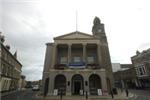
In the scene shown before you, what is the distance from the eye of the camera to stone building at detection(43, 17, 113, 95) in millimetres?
23498

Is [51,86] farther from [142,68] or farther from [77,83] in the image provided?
[142,68]

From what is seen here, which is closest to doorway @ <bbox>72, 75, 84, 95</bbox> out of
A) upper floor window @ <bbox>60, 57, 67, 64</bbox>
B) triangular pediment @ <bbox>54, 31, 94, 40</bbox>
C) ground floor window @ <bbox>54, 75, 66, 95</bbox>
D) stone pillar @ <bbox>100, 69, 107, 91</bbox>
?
ground floor window @ <bbox>54, 75, 66, 95</bbox>

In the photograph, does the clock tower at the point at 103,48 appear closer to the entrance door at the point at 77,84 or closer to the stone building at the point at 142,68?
the entrance door at the point at 77,84

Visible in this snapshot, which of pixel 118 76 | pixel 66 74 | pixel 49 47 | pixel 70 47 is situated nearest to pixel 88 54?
pixel 70 47

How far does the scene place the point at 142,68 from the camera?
1399 inches

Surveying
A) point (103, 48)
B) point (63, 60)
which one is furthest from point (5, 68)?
point (103, 48)

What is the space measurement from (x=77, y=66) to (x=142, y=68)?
21.3 meters

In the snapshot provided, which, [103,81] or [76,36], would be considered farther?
[76,36]

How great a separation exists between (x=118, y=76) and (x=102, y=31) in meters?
26.9

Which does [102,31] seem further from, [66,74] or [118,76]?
[118,76]

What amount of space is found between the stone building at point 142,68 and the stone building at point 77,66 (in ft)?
37.1

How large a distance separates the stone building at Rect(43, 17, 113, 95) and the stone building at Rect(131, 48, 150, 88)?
11296 millimetres

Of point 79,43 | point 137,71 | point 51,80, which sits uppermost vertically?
point 79,43

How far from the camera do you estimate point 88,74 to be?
78.0ft
